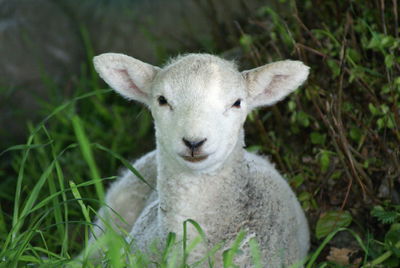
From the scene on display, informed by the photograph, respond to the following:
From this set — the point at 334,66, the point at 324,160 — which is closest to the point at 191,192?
the point at 324,160

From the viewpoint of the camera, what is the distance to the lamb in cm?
321

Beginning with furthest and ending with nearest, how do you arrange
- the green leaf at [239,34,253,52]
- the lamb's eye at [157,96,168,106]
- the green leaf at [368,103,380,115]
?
the green leaf at [239,34,253,52] < the green leaf at [368,103,380,115] < the lamb's eye at [157,96,168,106]

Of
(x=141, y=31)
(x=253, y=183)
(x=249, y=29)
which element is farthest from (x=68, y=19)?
(x=253, y=183)

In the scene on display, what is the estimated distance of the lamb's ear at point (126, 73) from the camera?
355 cm

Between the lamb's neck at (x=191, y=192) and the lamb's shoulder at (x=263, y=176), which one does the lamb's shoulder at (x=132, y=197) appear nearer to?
the lamb's shoulder at (x=263, y=176)

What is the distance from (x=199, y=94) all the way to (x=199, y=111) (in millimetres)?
112

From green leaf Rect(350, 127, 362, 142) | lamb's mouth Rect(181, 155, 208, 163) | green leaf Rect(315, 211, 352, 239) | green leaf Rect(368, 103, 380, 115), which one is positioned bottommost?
green leaf Rect(315, 211, 352, 239)

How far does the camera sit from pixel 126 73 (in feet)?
12.1

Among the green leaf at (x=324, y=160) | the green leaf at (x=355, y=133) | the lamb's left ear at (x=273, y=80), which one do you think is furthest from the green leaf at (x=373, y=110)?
the lamb's left ear at (x=273, y=80)

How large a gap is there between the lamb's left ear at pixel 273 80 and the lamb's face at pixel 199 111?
94mm

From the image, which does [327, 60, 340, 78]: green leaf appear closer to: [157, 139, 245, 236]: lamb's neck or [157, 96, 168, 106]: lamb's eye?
[157, 139, 245, 236]: lamb's neck

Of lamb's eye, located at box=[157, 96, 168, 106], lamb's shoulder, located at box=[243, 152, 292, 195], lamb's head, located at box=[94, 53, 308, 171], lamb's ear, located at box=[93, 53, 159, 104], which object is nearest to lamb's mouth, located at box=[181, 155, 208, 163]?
lamb's head, located at box=[94, 53, 308, 171]

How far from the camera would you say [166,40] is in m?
6.76

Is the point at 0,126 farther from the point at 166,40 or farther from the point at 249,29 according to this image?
the point at 249,29
